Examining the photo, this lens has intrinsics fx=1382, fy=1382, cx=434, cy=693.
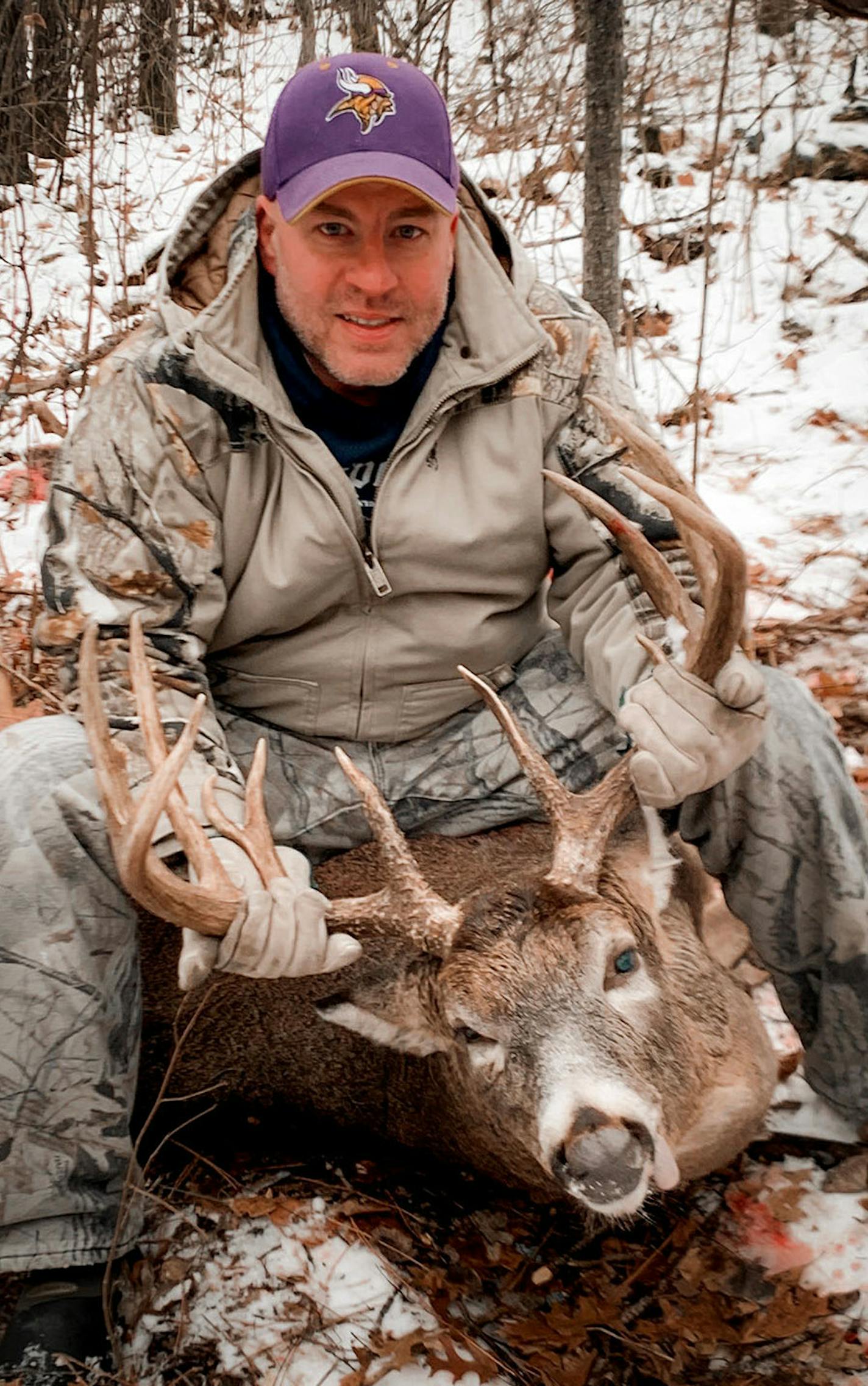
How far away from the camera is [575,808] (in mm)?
2955

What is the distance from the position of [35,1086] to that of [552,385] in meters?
2.02

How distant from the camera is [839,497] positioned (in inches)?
245

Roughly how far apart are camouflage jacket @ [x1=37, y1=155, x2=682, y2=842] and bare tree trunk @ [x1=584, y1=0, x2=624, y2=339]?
225 cm

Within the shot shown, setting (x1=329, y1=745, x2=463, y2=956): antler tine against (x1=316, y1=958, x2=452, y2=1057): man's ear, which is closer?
(x1=329, y1=745, x2=463, y2=956): antler tine

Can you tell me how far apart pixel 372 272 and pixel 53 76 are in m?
6.40

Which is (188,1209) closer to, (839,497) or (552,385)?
(552,385)

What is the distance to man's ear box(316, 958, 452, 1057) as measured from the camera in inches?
123

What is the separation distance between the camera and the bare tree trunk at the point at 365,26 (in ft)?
25.6

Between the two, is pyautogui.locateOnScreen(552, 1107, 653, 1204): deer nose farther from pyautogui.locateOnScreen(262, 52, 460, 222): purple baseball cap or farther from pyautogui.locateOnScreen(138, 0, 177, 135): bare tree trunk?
pyautogui.locateOnScreen(138, 0, 177, 135): bare tree trunk

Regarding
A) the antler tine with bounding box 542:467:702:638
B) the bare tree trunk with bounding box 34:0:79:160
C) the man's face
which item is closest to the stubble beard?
the man's face

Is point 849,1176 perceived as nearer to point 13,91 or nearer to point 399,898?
point 399,898

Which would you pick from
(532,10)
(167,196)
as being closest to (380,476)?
(532,10)

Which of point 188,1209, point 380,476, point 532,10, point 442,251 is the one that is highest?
point 532,10

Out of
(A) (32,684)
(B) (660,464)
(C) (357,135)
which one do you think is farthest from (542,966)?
(A) (32,684)
